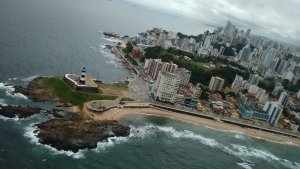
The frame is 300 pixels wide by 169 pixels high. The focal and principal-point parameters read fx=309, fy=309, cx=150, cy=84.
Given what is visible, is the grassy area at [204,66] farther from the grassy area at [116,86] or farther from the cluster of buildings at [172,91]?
the grassy area at [116,86]

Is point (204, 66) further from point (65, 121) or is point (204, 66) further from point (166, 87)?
point (65, 121)

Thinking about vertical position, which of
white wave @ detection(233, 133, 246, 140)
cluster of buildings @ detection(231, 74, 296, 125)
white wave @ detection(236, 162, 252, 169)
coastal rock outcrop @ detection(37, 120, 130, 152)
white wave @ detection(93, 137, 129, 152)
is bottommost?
white wave @ detection(93, 137, 129, 152)

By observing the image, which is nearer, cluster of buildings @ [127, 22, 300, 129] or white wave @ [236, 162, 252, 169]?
white wave @ [236, 162, 252, 169]

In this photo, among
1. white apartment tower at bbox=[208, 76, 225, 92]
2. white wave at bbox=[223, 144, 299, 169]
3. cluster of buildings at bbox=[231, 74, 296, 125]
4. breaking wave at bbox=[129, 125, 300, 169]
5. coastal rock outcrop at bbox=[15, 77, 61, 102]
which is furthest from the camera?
white apartment tower at bbox=[208, 76, 225, 92]

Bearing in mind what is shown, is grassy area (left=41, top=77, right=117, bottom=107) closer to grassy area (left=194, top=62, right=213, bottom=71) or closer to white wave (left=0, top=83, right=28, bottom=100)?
white wave (left=0, top=83, right=28, bottom=100)

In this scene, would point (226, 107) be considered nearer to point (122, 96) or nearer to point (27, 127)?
point (122, 96)

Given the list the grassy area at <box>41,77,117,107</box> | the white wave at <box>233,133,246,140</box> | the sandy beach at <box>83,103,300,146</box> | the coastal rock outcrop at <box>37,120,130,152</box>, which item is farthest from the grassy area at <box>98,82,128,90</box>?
the white wave at <box>233,133,246,140</box>

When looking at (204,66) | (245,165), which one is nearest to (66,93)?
(245,165)
